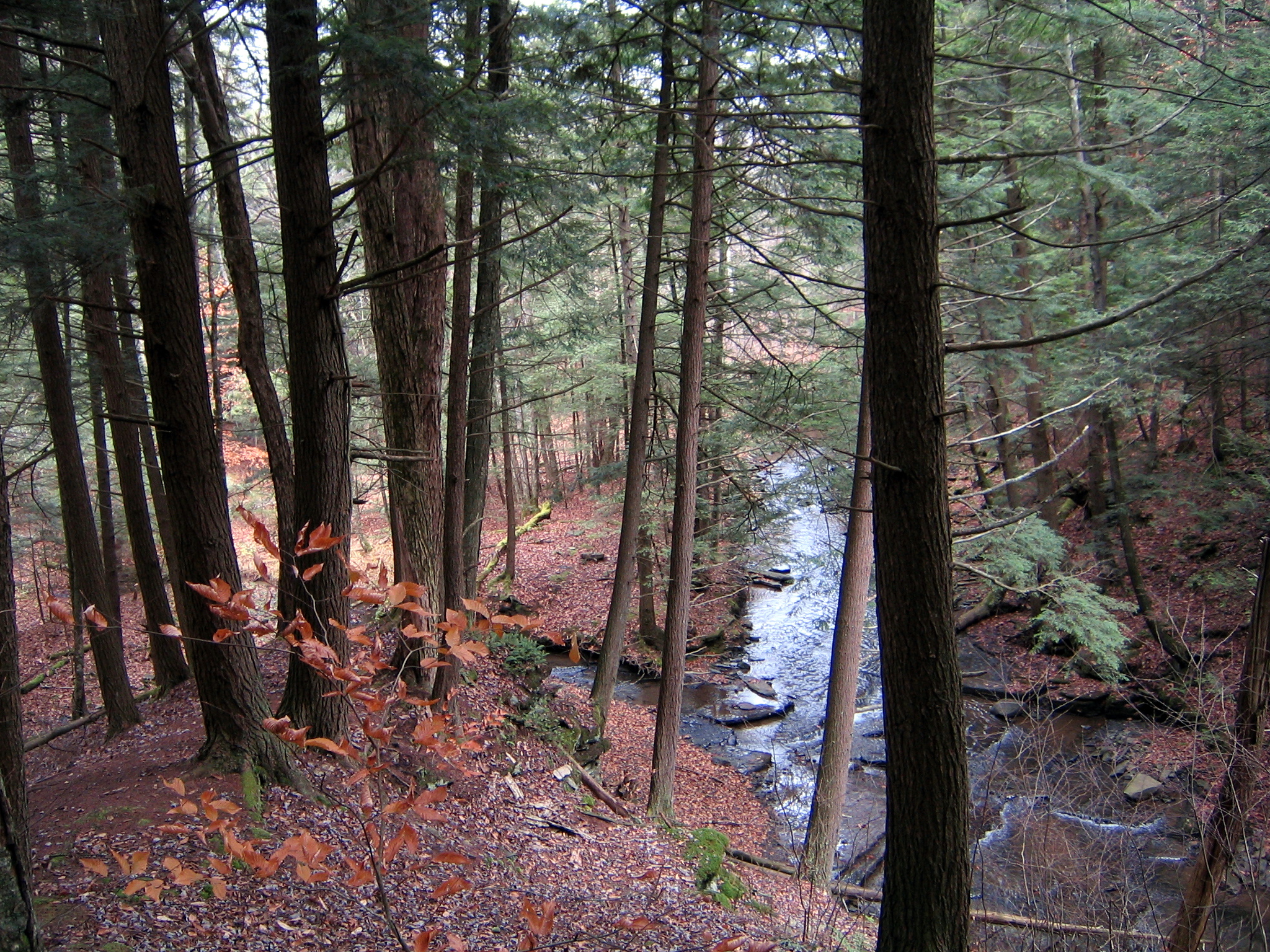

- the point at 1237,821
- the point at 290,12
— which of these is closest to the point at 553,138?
the point at 290,12

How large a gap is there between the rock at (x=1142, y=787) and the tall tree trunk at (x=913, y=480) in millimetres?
8388

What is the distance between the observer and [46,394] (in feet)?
24.5

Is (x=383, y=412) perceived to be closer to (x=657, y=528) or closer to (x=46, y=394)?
(x=46, y=394)

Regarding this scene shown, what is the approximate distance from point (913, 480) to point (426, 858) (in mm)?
3564

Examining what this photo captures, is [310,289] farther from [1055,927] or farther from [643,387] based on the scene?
[1055,927]

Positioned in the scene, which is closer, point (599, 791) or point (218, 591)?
point (218, 591)

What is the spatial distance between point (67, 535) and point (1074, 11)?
11.0 metres

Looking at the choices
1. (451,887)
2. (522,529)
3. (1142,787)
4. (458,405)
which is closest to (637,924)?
(451,887)

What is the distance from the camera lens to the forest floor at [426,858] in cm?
371

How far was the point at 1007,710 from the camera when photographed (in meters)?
12.5

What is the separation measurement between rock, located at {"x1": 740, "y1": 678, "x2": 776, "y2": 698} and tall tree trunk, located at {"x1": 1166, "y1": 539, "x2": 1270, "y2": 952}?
781cm

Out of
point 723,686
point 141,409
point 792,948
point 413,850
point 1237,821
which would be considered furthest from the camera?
point 723,686

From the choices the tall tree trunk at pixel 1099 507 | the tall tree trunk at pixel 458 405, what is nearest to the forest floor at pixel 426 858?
the tall tree trunk at pixel 458 405

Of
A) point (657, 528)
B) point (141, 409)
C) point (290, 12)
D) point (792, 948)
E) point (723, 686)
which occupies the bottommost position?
point (723, 686)
